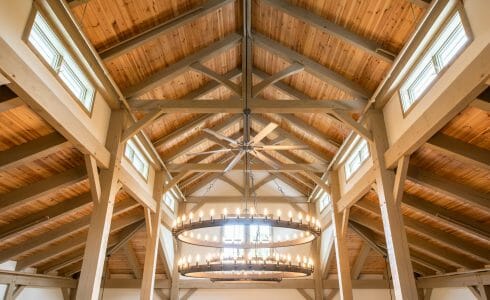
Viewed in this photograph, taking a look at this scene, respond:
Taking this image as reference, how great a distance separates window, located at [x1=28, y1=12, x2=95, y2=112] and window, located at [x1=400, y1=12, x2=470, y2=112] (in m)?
5.35

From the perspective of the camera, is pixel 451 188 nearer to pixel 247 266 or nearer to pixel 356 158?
pixel 356 158

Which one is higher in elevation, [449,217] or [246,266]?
[449,217]

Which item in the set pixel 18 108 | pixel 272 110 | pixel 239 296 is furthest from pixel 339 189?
pixel 18 108

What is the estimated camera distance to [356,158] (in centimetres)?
817

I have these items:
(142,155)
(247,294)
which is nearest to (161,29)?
(142,155)

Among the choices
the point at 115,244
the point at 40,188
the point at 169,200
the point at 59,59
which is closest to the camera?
the point at 59,59

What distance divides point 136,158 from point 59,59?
3621mm

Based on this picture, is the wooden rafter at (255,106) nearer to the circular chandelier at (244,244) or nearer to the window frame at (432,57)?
the window frame at (432,57)

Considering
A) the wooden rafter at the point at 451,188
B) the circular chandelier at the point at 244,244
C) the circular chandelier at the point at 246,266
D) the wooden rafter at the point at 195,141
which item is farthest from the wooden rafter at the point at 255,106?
the circular chandelier at the point at 246,266

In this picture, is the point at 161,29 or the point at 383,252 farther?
the point at 383,252

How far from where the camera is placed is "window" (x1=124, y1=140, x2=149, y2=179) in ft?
25.1

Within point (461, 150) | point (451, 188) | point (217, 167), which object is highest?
point (217, 167)

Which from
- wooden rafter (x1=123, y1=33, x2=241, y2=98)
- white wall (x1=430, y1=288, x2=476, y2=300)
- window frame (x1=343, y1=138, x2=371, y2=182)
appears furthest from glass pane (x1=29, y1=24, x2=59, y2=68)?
white wall (x1=430, y1=288, x2=476, y2=300)

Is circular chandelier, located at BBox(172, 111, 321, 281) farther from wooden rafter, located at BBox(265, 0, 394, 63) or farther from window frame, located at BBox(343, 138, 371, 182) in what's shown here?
wooden rafter, located at BBox(265, 0, 394, 63)
